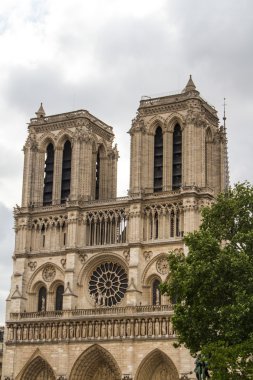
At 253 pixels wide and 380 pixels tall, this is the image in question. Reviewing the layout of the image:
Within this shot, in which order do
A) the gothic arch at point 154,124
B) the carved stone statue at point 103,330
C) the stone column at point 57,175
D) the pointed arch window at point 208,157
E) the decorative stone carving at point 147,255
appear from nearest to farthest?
1. the carved stone statue at point 103,330
2. the decorative stone carving at point 147,255
3. the pointed arch window at point 208,157
4. the gothic arch at point 154,124
5. the stone column at point 57,175

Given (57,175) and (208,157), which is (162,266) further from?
(57,175)

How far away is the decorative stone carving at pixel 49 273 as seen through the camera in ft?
211

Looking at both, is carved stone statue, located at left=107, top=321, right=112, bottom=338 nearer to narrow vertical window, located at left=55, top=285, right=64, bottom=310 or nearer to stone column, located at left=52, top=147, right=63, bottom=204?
narrow vertical window, located at left=55, top=285, right=64, bottom=310

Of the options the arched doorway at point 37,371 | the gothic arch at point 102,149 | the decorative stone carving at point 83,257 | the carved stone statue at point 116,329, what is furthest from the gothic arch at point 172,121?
the arched doorway at point 37,371

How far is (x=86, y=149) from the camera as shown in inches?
2591

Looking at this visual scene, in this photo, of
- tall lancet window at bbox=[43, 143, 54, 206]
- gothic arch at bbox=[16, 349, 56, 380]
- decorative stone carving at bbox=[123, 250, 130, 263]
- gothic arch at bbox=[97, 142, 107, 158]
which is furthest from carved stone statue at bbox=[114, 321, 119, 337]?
gothic arch at bbox=[97, 142, 107, 158]

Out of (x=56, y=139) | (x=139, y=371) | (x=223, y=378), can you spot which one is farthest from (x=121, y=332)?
(x=223, y=378)

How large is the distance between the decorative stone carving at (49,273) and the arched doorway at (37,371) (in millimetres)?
6209

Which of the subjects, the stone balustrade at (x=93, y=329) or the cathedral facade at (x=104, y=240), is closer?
the stone balustrade at (x=93, y=329)

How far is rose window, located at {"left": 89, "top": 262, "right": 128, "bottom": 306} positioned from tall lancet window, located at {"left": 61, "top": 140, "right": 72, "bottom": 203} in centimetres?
701

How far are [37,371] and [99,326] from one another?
6.67 m

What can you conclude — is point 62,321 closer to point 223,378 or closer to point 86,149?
point 86,149

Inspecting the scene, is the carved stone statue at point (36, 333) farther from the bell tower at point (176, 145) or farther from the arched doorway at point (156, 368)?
the bell tower at point (176, 145)

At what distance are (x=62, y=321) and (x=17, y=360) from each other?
15.7ft
